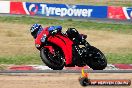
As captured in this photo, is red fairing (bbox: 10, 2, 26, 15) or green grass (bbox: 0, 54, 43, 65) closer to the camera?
green grass (bbox: 0, 54, 43, 65)

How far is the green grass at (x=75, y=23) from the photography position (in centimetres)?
2746

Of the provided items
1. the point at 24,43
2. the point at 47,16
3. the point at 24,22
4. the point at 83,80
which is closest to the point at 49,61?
the point at 83,80

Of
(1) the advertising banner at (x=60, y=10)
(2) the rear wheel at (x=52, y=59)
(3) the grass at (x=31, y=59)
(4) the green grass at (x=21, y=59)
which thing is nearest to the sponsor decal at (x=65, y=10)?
(1) the advertising banner at (x=60, y=10)

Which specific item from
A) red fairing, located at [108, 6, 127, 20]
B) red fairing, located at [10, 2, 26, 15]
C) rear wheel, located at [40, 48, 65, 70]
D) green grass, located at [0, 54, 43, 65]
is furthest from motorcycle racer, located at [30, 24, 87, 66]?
red fairing, located at [10, 2, 26, 15]

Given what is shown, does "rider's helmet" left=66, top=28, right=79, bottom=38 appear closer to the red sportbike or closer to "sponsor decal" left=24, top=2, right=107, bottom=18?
the red sportbike

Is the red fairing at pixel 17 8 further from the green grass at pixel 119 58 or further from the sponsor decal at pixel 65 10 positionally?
the green grass at pixel 119 58

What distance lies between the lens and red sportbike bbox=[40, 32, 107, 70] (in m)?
11.8

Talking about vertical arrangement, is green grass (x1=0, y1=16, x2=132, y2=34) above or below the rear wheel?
below

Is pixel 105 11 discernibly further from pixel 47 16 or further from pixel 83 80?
pixel 83 80

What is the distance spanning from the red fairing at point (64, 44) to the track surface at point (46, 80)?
134cm

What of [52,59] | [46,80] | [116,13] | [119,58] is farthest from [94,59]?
[116,13]

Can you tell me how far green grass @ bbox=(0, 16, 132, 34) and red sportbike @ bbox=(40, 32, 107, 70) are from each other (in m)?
14.5

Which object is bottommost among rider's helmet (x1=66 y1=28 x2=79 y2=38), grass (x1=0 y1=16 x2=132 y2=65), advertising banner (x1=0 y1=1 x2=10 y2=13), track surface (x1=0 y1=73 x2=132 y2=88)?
grass (x1=0 y1=16 x2=132 y2=65)

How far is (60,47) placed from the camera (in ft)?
39.7
